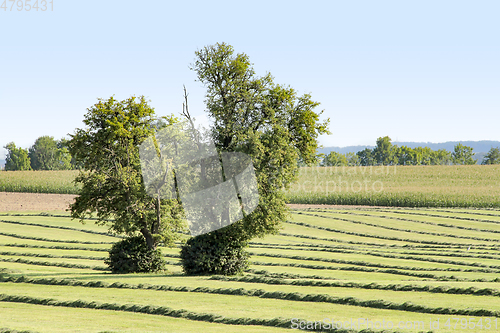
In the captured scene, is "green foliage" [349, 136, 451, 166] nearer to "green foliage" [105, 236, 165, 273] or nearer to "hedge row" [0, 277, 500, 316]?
"green foliage" [105, 236, 165, 273]

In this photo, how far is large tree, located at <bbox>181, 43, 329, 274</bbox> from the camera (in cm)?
2127

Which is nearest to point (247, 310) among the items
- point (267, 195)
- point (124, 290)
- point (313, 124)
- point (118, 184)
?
point (124, 290)

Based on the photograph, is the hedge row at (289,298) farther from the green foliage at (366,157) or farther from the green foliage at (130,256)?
the green foliage at (366,157)

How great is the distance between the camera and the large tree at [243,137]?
2127 centimetres

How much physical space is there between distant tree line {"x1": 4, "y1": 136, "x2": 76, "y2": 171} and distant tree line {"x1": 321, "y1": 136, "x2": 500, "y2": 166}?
92256 mm

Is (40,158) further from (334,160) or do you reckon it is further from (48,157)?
(334,160)

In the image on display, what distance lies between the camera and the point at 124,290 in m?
18.0

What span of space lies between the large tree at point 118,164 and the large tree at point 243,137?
7.41 ft

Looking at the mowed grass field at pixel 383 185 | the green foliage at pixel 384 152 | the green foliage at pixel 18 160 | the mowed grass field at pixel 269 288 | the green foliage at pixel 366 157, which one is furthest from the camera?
the green foliage at pixel 366 157

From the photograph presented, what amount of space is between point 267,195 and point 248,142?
2.54 meters

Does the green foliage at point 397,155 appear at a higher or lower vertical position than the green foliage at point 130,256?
higher

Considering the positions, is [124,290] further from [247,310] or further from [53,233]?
[53,233]

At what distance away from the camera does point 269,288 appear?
18406 millimetres

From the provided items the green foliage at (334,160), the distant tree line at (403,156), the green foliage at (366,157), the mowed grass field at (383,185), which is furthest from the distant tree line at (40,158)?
the green foliage at (366,157)
